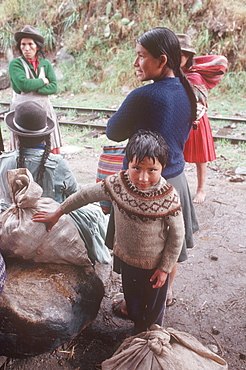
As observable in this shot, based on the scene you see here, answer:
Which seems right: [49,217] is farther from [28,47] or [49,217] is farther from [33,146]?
[28,47]

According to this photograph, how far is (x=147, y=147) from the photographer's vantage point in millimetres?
1602

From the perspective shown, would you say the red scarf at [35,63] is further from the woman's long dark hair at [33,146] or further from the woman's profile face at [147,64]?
the woman's profile face at [147,64]

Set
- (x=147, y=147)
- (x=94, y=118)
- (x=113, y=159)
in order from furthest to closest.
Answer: (x=94, y=118) → (x=113, y=159) → (x=147, y=147)

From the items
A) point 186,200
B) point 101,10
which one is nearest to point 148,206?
point 186,200

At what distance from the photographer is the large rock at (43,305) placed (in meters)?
1.88

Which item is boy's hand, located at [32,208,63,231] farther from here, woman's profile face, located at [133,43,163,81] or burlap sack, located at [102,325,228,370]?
woman's profile face, located at [133,43,163,81]

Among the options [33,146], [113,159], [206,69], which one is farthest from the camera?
[206,69]

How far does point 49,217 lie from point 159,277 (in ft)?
2.40

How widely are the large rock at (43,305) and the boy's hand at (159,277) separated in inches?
19.1

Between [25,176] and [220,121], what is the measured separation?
574 cm

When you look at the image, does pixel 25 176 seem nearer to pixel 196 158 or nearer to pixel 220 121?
pixel 196 158

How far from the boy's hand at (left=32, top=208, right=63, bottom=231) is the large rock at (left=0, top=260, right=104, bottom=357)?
345 mm

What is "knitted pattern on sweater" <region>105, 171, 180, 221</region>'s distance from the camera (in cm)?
174

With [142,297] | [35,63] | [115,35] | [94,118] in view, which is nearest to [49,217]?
[142,297]
